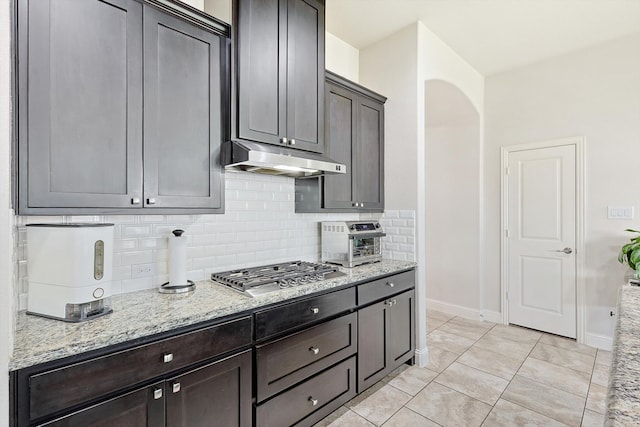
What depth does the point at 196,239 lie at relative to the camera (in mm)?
2109

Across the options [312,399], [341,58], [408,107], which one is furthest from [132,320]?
[341,58]

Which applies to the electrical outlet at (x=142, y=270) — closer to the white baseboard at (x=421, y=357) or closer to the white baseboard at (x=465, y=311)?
the white baseboard at (x=421, y=357)

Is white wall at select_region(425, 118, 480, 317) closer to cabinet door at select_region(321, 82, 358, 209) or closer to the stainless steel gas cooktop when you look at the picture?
cabinet door at select_region(321, 82, 358, 209)

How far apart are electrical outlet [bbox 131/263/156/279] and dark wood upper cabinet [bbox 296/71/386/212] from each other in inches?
48.3

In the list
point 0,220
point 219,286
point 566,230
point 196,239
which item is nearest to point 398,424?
point 219,286

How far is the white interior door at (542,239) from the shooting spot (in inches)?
135

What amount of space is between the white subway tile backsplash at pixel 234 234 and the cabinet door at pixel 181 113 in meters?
0.33

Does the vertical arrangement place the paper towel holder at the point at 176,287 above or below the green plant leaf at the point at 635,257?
below

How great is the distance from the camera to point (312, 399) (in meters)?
1.96

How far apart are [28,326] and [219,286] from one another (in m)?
0.87

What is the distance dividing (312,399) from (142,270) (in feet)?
4.23

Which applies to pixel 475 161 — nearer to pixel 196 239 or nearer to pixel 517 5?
pixel 517 5

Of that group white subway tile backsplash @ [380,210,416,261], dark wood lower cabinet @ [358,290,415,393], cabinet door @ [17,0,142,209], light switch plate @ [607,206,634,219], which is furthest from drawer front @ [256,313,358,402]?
light switch plate @ [607,206,634,219]

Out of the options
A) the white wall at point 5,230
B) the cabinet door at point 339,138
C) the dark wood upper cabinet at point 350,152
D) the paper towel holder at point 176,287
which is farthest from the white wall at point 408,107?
the white wall at point 5,230
